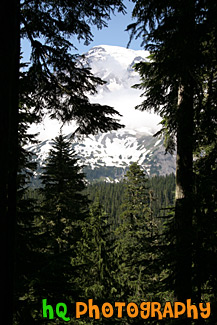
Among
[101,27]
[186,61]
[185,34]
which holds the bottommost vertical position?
[186,61]

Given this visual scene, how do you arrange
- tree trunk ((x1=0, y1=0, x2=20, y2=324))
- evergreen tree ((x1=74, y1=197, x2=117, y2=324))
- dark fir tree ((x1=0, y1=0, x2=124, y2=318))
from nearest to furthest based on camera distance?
tree trunk ((x1=0, y1=0, x2=20, y2=324))
dark fir tree ((x1=0, y1=0, x2=124, y2=318))
evergreen tree ((x1=74, y1=197, x2=117, y2=324))

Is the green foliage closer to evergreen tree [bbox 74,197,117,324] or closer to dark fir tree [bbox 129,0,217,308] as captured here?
dark fir tree [bbox 129,0,217,308]

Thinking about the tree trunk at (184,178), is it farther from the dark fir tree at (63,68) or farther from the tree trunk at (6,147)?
the tree trunk at (6,147)

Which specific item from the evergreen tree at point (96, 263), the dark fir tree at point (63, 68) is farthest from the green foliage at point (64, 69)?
the evergreen tree at point (96, 263)

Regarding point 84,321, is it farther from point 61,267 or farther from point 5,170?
point 5,170

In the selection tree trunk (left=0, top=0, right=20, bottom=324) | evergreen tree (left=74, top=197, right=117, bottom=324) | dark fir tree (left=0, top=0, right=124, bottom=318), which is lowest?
evergreen tree (left=74, top=197, right=117, bottom=324)

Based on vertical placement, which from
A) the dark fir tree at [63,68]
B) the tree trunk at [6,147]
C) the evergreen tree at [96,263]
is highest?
the dark fir tree at [63,68]

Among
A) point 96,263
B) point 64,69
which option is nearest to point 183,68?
point 64,69

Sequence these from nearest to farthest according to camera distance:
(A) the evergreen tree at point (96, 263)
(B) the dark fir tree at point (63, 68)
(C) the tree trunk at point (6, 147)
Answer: (C) the tree trunk at point (6, 147)
(B) the dark fir tree at point (63, 68)
(A) the evergreen tree at point (96, 263)

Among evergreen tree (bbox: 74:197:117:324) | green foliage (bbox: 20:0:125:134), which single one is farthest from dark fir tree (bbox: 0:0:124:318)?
evergreen tree (bbox: 74:197:117:324)

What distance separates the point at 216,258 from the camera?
4070 millimetres

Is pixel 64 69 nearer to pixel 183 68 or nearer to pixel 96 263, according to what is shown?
pixel 183 68

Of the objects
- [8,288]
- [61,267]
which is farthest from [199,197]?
[8,288]

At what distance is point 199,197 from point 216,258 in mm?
1148
